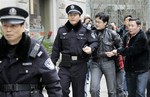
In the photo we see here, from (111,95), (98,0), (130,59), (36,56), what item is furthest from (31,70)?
(98,0)

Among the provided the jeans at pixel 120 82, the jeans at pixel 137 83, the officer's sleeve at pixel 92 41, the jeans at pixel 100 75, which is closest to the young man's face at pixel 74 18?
the officer's sleeve at pixel 92 41

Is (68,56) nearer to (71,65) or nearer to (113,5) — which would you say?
(71,65)

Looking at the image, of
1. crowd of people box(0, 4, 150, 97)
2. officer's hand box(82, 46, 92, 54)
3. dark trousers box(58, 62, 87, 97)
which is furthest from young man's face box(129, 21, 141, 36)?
dark trousers box(58, 62, 87, 97)

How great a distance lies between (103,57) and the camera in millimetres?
7504

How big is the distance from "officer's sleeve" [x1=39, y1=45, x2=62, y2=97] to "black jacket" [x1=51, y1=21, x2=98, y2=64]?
9.54ft

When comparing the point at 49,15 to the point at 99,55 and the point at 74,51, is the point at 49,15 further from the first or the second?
the point at 74,51

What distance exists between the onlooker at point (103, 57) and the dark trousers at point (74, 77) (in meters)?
0.62

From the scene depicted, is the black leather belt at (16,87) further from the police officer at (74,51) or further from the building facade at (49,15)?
the building facade at (49,15)

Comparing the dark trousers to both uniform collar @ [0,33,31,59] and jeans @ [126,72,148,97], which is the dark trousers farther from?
uniform collar @ [0,33,31,59]

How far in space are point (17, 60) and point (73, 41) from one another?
312 centimetres

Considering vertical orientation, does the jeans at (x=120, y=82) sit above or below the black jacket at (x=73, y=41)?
below

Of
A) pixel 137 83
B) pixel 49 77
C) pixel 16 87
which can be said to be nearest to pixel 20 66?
pixel 16 87

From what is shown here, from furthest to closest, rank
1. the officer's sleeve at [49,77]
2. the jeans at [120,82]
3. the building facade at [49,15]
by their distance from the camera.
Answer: the building facade at [49,15] → the jeans at [120,82] → the officer's sleeve at [49,77]

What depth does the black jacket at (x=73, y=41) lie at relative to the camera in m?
6.79
